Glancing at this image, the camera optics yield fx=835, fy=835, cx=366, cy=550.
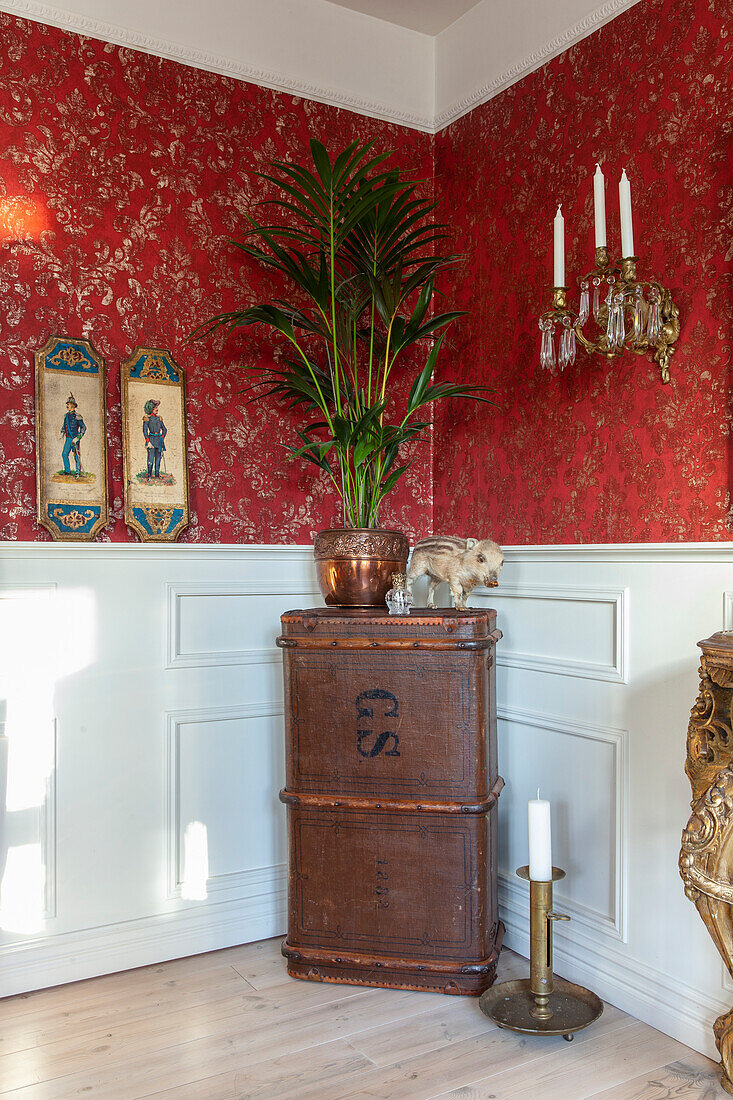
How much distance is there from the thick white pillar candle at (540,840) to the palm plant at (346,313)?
956 millimetres

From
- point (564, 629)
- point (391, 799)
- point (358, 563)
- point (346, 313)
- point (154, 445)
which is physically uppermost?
point (346, 313)

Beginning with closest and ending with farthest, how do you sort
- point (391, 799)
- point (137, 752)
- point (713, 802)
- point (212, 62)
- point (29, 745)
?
point (713, 802) < point (391, 799) < point (29, 745) < point (137, 752) < point (212, 62)

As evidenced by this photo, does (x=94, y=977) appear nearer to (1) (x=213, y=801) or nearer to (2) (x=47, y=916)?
(2) (x=47, y=916)

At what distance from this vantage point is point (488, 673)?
7.87ft

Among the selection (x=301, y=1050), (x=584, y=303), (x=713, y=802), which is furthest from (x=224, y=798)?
(x=584, y=303)

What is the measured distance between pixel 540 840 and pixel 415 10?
9.05 ft

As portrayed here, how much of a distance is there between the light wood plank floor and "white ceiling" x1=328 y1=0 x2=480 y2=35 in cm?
315

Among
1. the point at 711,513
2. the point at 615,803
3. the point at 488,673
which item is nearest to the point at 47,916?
the point at 488,673

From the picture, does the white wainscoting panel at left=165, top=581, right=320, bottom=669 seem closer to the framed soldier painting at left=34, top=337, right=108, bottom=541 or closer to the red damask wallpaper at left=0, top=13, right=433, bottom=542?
the red damask wallpaper at left=0, top=13, right=433, bottom=542

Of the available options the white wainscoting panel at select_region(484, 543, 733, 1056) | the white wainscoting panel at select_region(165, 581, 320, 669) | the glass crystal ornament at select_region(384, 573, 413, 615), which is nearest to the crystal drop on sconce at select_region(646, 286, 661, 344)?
the white wainscoting panel at select_region(484, 543, 733, 1056)

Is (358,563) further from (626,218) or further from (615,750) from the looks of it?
(626,218)

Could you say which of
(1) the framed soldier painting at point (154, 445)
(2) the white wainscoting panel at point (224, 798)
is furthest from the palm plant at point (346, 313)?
(2) the white wainscoting panel at point (224, 798)

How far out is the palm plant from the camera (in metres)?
2.39

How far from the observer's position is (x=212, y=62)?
2684 mm
